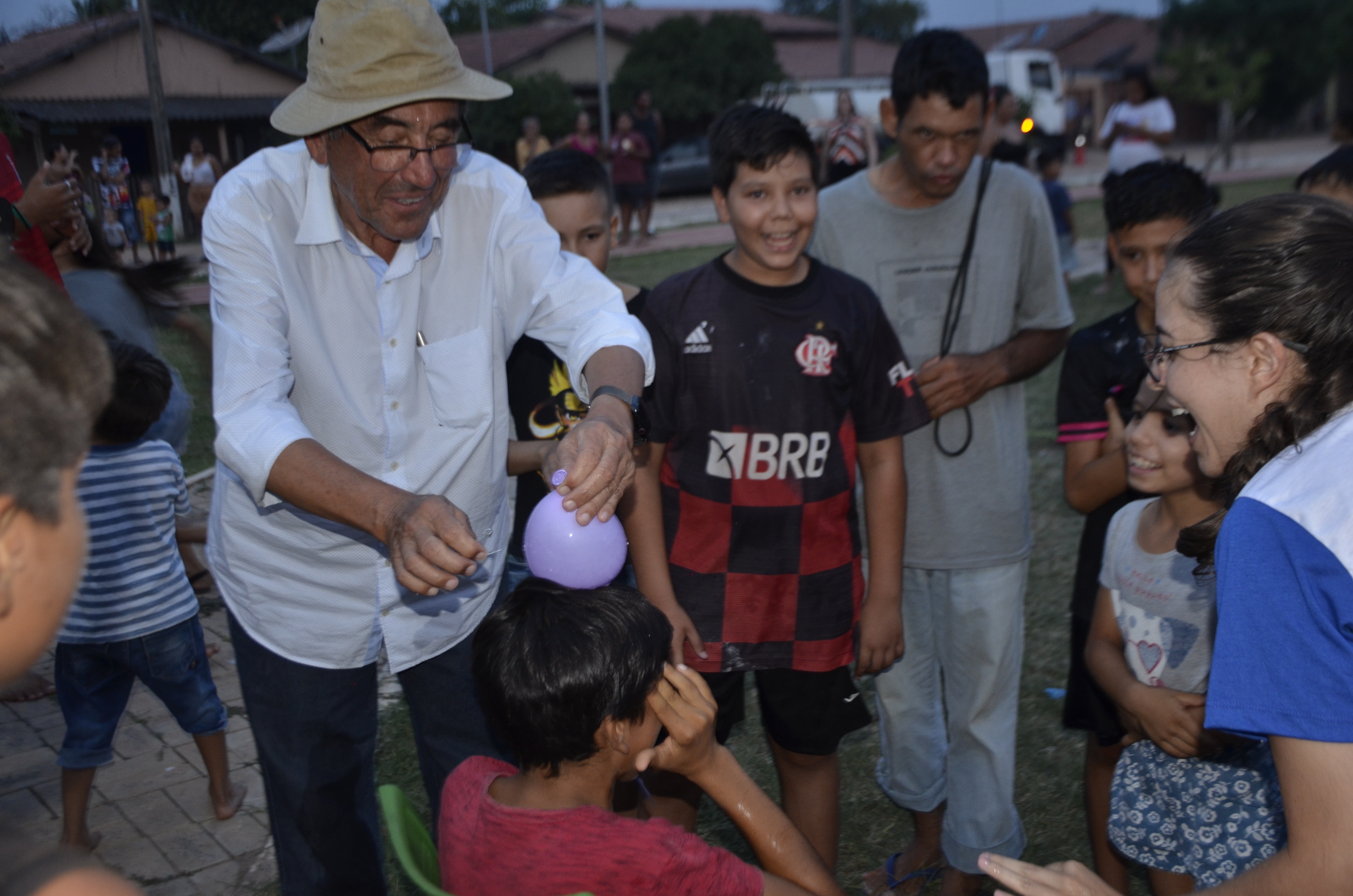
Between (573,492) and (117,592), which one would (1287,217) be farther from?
(117,592)

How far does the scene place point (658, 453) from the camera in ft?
9.35

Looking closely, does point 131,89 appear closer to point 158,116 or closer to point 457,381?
point 158,116

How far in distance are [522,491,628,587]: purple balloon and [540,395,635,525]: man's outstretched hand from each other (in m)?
0.03

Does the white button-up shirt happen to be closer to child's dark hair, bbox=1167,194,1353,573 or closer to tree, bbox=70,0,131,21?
child's dark hair, bbox=1167,194,1353,573

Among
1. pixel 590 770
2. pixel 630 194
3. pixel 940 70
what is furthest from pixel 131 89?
pixel 630 194

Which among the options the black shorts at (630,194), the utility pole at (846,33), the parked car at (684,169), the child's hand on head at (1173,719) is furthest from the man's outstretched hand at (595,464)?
the parked car at (684,169)

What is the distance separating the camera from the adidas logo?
280 centimetres

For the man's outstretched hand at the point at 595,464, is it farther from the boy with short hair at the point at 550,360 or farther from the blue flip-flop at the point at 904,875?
the blue flip-flop at the point at 904,875

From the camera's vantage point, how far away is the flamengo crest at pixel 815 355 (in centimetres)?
279

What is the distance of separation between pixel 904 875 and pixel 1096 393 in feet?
5.20

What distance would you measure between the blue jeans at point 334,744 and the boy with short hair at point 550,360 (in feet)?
1.37

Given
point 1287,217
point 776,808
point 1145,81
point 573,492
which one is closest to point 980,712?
point 776,808

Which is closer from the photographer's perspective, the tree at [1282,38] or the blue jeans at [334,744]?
the blue jeans at [334,744]

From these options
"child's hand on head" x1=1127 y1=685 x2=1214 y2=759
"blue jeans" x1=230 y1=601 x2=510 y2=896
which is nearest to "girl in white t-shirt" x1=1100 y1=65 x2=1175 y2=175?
"child's hand on head" x1=1127 y1=685 x2=1214 y2=759
